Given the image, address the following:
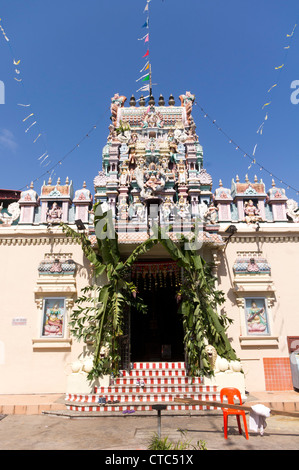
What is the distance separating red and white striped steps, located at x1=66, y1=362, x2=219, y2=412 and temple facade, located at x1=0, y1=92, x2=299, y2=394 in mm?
657

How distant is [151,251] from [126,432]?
5.41 meters

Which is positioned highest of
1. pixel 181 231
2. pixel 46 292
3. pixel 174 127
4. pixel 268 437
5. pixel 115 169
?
pixel 174 127

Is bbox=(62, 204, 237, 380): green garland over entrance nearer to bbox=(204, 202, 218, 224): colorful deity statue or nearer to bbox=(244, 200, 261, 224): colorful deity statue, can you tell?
bbox=(204, 202, 218, 224): colorful deity statue

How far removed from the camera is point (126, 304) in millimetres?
9789

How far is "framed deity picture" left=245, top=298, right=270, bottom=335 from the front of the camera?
985 cm

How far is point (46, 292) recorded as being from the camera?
32.7 ft

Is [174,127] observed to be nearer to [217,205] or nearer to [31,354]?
[217,205]

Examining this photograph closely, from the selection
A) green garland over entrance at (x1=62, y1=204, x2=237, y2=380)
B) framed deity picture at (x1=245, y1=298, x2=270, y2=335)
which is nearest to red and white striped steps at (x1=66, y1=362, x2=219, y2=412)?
green garland over entrance at (x1=62, y1=204, x2=237, y2=380)

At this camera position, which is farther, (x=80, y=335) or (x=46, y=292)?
(x=46, y=292)

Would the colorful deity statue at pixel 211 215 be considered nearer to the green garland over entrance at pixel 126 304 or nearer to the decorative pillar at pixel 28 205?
the green garland over entrance at pixel 126 304

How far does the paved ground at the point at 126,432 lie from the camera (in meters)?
5.09

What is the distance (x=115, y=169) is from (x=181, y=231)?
135 inches

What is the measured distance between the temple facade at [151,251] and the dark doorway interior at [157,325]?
80 cm
